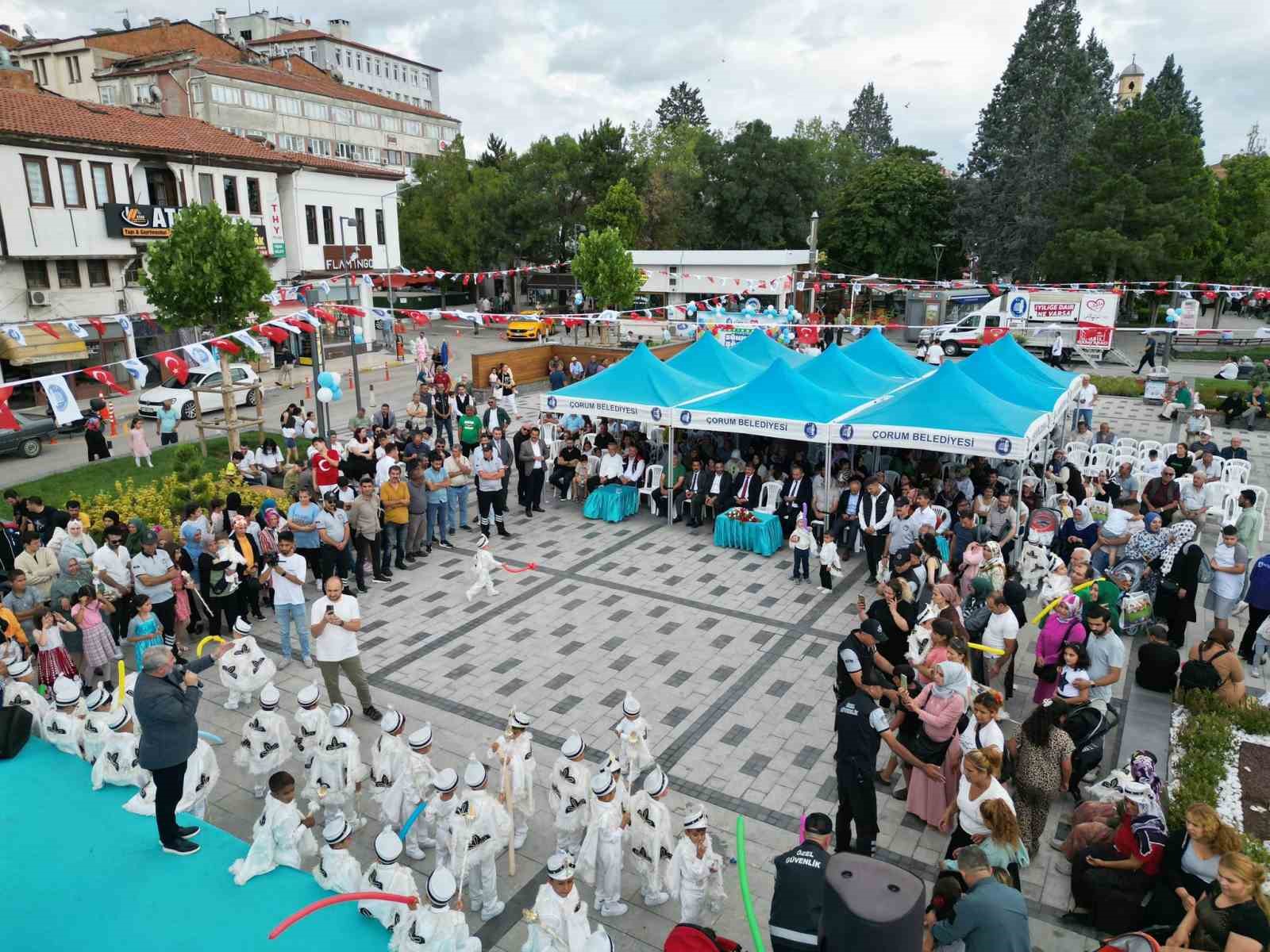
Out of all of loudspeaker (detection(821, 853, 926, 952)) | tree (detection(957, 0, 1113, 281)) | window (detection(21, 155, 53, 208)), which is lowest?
loudspeaker (detection(821, 853, 926, 952))

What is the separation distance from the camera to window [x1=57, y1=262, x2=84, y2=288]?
26.1 metres

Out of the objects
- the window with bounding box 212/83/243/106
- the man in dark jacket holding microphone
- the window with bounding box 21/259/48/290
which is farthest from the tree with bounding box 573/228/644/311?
the man in dark jacket holding microphone

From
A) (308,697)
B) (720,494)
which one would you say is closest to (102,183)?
(720,494)

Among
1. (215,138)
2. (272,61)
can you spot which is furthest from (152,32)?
(215,138)

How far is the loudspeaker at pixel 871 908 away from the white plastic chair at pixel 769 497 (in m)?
12.0

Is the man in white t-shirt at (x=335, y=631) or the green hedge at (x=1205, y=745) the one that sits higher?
the man in white t-shirt at (x=335, y=631)

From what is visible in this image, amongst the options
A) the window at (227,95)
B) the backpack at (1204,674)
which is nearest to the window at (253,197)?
the window at (227,95)

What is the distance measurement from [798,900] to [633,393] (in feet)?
36.6

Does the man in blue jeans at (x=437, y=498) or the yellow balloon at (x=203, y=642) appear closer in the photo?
the yellow balloon at (x=203, y=642)

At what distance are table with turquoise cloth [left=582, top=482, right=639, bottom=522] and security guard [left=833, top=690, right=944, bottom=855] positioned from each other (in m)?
8.70

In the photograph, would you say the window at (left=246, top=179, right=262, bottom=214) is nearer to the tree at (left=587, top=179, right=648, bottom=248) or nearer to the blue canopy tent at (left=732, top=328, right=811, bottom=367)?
the tree at (left=587, top=179, right=648, bottom=248)

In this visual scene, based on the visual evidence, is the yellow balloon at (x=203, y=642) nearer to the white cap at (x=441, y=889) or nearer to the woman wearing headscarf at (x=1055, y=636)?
the white cap at (x=441, y=889)

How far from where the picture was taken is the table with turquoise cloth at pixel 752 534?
13141mm

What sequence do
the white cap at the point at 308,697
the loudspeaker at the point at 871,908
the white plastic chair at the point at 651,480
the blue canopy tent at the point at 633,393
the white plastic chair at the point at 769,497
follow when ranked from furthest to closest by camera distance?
the white plastic chair at the point at 651,480 < the blue canopy tent at the point at 633,393 < the white plastic chair at the point at 769,497 < the white cap at the point at 308,697 < the loudspeaker at the point at 871,908
